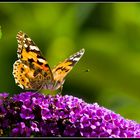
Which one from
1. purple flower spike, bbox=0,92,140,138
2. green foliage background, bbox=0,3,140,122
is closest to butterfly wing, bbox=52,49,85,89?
purple flower spike, bbox=0,92,140,138

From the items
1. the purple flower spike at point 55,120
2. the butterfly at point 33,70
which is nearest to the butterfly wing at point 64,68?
the butterfly at point 33,70

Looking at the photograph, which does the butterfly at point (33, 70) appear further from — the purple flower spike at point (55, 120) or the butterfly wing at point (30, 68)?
the purple flower spike at point (55, 120)

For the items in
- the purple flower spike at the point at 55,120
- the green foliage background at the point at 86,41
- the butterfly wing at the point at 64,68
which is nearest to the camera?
the purple flower spike at the point at 55,120

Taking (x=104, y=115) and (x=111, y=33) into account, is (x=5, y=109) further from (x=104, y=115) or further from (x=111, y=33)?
(x=111, y=33)

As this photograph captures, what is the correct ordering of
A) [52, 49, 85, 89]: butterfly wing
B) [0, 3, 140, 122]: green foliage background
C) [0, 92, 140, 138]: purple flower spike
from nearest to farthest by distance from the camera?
[0, 92, 140, 138]: purple flower spike
[52, 49, 85, 89]: butterfly wing
[0, 3, 140, 122]: green foliage background

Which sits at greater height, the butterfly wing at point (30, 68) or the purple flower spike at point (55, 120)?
the butterfly wing at point (30, 68)

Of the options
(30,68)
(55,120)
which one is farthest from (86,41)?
(55,120)

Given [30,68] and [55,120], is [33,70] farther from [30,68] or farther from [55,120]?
[55,120]

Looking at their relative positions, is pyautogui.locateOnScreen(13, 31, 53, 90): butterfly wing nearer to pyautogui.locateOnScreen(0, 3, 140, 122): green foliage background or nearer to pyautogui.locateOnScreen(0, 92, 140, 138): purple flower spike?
pyautogui.locateOnScreen(0, 92, 140, 138): purple flower spike
